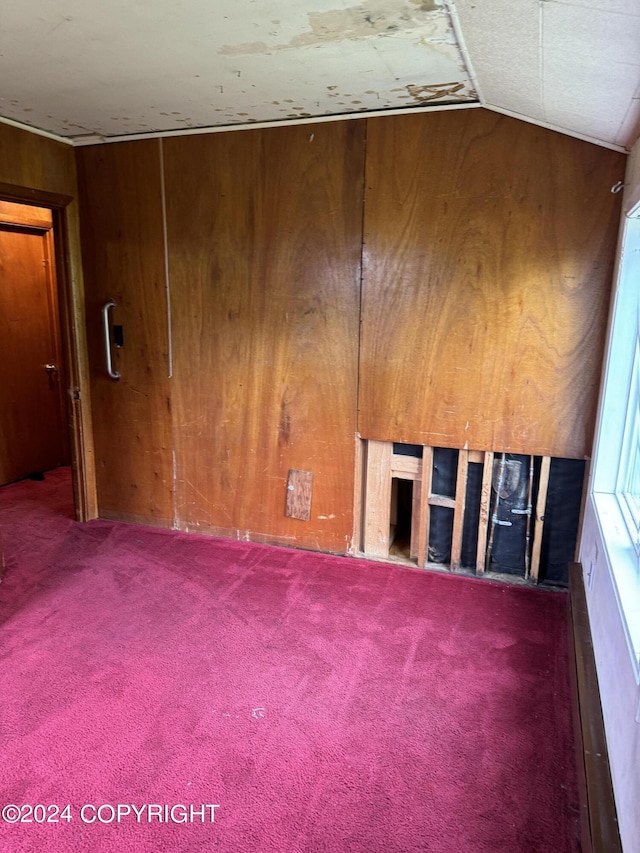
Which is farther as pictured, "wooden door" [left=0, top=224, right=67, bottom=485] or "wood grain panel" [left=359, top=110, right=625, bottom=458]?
"wooden door" [left=0, top=224, right=67, bottom=485]

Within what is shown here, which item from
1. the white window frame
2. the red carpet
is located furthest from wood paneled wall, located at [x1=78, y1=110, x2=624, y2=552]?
the red carpet

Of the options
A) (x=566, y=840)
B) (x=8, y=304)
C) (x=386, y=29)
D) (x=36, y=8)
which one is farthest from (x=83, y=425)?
(x=566, y=840)

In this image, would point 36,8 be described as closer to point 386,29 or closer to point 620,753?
point 386,29

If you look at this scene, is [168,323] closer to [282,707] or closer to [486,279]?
[486,279]

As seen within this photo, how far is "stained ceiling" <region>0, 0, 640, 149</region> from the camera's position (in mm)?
1625

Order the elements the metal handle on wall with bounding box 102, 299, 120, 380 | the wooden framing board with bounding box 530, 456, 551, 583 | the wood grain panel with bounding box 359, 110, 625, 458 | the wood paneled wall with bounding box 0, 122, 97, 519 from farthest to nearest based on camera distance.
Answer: the metal handle on wall with bounding box 102, 299, 120, 380, the wood paneled wall with bounding box 0, 122, 97, 519, the wooden framing board with bounding box 530, 456, 551, 583, the wood grain panel with bounding box 359, 110, 625, 458

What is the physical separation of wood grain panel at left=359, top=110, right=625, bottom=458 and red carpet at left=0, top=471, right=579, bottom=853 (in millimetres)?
898

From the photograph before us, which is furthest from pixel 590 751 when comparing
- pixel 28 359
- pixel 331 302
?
pixel 28 359

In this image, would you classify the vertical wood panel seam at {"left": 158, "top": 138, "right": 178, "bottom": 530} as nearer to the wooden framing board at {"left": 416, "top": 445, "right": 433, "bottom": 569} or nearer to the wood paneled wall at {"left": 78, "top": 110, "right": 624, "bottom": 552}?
the wood paneled wall at {"left": 78, "top": 110, "right": 624, "bottom": 552}

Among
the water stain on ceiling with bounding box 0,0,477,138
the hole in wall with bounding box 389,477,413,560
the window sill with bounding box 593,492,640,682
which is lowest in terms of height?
the hole in wall with bounding box 389,477,413,560

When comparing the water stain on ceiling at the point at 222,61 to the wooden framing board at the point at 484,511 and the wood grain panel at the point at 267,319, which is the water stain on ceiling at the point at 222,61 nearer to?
the wood grain panel at the point at 267,319

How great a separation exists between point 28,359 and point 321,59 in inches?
141

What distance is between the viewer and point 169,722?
196cm

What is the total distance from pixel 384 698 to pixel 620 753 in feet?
2.83
